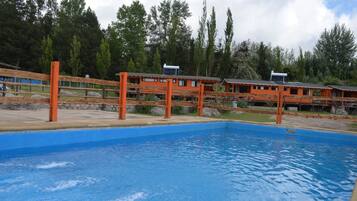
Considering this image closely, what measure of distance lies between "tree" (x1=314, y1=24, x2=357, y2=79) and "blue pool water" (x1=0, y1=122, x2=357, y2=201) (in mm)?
39543

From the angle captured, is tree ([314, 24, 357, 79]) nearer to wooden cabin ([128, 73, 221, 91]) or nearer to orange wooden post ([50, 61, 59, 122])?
wooden cabin ([128, 73, 221, 91])

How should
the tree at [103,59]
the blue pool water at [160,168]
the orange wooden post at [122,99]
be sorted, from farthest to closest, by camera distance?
the tree at [103,59] < the orange wooden post at [122,99] < the blue pool water at [160,168]

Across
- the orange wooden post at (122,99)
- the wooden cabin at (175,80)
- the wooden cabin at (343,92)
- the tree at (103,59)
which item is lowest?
the orange wooden post at (122,99)

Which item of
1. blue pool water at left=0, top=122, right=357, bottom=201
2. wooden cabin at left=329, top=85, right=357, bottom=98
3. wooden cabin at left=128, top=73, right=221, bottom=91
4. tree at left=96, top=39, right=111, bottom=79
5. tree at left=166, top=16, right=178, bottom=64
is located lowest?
blue pool water at left=0, top=122, right=357, bottom=201

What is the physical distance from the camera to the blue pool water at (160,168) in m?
3.50

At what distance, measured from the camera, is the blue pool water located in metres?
3.50

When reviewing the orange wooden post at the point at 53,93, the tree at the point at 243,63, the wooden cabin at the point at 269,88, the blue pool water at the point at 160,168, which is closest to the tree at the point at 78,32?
the tree at the point at 243,63

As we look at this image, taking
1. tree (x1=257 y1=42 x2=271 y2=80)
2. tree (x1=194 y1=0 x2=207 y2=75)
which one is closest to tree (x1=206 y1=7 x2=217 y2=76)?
tree (x1=194 y1=0 x2=207 y2=75)

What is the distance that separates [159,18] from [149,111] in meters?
31.8

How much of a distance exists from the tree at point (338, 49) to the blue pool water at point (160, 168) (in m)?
39.5

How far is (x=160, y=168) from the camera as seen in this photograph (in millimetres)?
4621

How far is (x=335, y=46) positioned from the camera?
4384 cm

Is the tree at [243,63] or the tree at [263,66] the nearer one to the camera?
the tree at [243,63]

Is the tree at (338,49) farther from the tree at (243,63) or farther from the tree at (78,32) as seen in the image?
the tree at (78,32)
